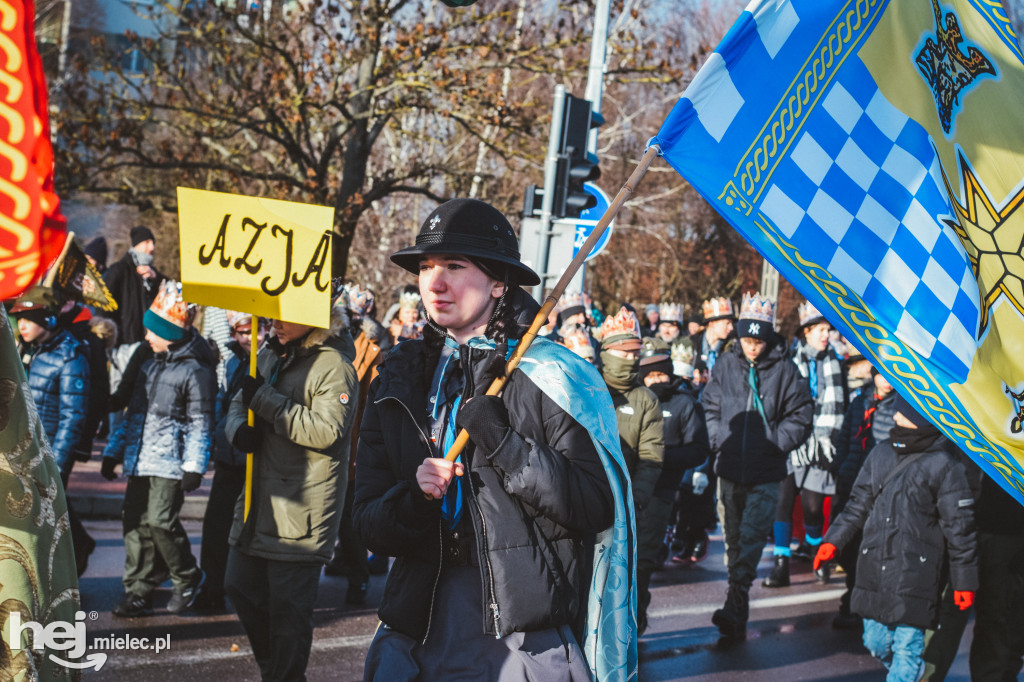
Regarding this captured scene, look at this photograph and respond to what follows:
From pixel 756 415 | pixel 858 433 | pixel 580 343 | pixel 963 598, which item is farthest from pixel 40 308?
pixel 858 433

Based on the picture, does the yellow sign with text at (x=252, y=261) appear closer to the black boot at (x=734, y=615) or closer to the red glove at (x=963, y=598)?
the red glove at (x=963, y=598)

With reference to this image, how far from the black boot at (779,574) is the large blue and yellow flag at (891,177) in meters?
6.34

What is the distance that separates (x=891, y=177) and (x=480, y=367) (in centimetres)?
168

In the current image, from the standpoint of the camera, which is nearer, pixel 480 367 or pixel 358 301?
pixel 480 367

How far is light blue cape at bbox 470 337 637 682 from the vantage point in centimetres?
284

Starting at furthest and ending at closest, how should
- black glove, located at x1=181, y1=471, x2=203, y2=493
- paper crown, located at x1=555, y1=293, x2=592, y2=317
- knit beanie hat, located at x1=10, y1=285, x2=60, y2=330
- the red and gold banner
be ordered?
paper crown, located at x1=555, y1=293, x2=592, y2=317 < black glove, located at x1=181, y1=471, x2=203, y2=493 < knit beanie hat, located at x1=10, y1=285, x2=60, y2=330 < the red and gold banner

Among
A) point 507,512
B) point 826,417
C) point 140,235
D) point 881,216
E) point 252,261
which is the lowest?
point 826,417

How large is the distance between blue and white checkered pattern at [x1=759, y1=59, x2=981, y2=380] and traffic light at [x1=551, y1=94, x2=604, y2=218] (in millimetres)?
6055

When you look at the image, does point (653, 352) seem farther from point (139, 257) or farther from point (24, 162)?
point (24, 162)

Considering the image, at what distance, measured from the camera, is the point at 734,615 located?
7348 millimetres

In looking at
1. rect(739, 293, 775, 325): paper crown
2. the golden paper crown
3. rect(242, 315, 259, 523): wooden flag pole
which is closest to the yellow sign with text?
rect(242, 315, 259, 523): wooden flag pole

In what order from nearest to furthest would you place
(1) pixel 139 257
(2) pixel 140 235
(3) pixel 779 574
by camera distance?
(3) pixel 779 574, (1) pixel 139 257, (2) pixel 140 235

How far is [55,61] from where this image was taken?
37.1 m

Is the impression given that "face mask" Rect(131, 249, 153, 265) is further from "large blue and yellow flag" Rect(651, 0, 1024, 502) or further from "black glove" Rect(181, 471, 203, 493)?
"large blue and yellow flag" Rect(651, 0, 1024, 502)
